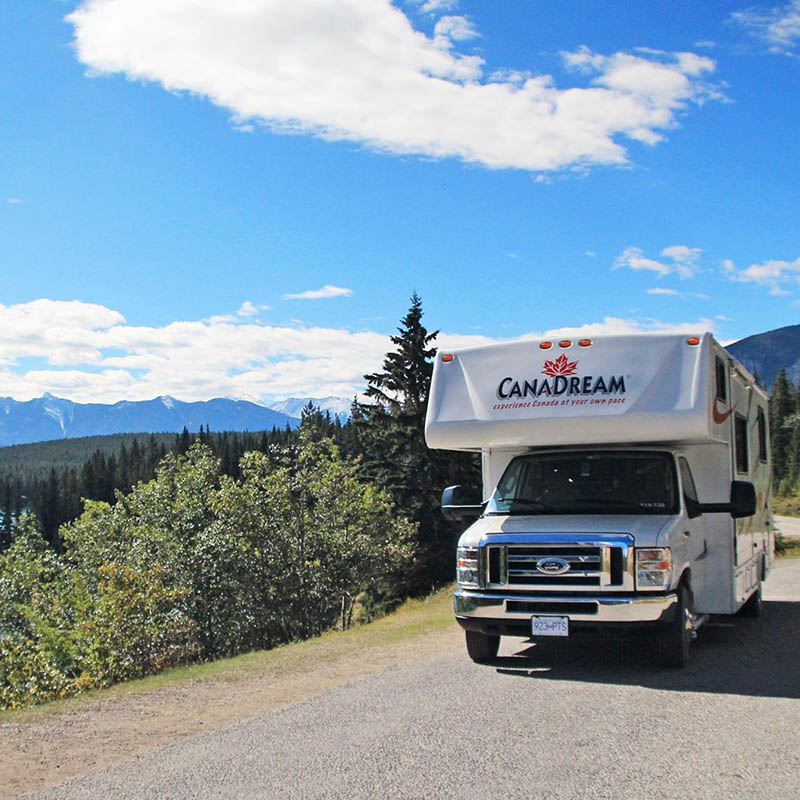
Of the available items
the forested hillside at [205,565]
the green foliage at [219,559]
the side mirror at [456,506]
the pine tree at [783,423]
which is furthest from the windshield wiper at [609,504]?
the pine tree at [783,423]

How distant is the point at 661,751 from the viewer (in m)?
6.05

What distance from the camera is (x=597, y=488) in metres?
9.27

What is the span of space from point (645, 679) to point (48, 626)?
923 inches

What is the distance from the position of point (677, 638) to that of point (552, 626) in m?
1.26

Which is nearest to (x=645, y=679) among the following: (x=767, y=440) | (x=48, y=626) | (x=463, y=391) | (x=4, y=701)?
(x=463, y=391)

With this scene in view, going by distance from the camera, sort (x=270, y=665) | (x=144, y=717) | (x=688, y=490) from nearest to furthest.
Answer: (x=144, y=717) → (x=688, y=490) → (x=270, y=665)

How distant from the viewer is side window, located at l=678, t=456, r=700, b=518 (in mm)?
9242

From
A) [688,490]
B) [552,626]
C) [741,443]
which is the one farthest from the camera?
[741,443]

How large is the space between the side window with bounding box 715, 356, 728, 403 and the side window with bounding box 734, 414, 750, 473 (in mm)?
827

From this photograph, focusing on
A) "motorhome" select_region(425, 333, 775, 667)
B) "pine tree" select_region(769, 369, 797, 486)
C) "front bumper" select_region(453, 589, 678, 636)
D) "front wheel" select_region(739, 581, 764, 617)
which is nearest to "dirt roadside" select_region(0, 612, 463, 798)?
"front bumper" select_region(453, 589, 678, 636)

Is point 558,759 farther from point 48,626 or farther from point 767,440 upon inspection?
point 48,626

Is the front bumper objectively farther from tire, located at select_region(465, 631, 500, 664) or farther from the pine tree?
the pine tree

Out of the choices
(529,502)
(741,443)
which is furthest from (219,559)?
(529,502)

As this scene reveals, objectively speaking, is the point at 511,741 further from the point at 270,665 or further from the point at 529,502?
the point at 270,665
